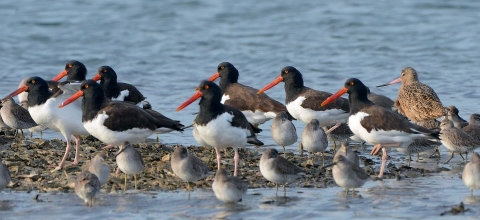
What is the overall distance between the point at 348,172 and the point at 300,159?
100 inches

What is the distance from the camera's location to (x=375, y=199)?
920cm

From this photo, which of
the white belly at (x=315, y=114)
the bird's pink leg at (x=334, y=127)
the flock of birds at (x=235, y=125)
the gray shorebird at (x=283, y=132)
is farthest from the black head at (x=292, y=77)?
the gray shorebird at (x=283, y=132)

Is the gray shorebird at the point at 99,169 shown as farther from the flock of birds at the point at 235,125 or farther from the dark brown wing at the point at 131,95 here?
the dark brown wing at the point at 131,95

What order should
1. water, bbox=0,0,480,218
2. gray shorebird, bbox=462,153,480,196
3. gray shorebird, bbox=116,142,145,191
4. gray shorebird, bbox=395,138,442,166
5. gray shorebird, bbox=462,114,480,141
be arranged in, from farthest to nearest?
water, bbox=0,0,480,218
gray shorebird, bbox=462,114,480,141
gray shorebird, bbox=395,138,442,166
gray shorebird, bbox=116,142,145,191
gray shorebird, bbox=462,153,480,196

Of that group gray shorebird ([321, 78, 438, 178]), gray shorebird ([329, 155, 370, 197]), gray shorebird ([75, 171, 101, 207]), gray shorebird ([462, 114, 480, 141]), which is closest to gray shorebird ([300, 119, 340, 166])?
gray shorebird ([321, 78, 438, 178])

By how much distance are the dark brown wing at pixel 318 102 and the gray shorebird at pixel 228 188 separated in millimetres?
4033

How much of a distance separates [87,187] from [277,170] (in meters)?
2.03

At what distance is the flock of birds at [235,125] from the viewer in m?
9.26

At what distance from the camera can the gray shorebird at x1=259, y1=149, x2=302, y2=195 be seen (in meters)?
9.25

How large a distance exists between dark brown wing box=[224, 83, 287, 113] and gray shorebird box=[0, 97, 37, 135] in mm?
2943

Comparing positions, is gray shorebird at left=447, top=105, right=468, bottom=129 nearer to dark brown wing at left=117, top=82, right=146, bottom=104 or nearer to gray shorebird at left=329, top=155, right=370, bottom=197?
gray shorebird at left=329, top=155, right=370, bottom=197

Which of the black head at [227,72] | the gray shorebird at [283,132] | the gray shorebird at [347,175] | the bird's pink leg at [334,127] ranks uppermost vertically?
the black head at [227,72]

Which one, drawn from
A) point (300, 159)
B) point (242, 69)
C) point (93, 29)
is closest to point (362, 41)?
point (242, 69)

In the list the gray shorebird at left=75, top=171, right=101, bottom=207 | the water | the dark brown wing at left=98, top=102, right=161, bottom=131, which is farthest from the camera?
the water
